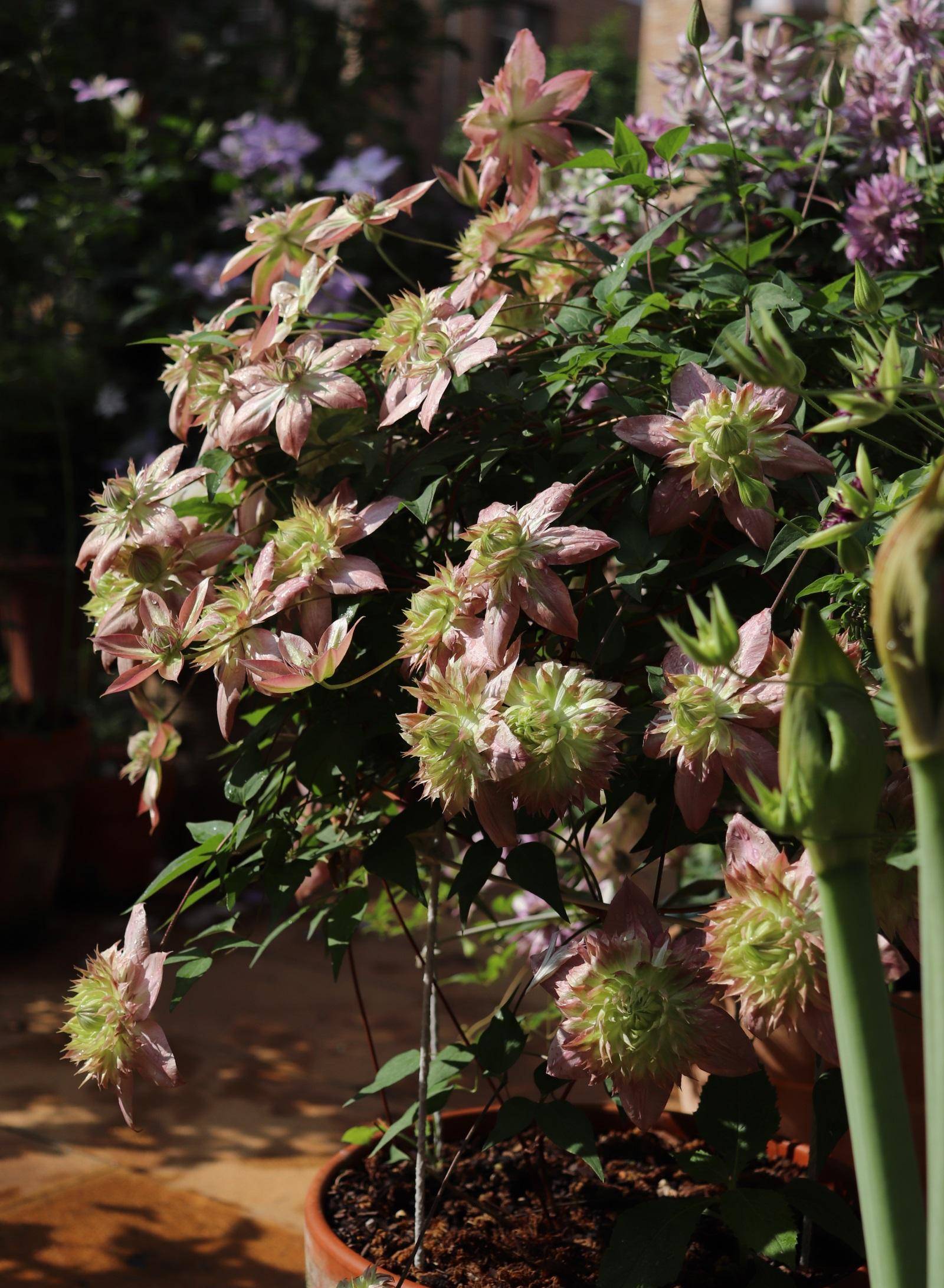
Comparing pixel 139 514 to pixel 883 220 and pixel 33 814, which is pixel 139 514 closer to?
pixel 883 220

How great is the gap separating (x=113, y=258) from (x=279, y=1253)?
10.0 feet

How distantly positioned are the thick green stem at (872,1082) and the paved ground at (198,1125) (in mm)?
1426

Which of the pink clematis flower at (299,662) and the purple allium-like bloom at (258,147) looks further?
the purple allium-like bloom at (258,147)

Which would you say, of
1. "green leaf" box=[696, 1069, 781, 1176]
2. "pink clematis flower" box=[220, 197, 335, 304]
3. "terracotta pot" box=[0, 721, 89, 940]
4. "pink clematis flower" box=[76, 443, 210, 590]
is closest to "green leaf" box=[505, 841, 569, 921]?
"green leaf" box=[696, 1069, 781, 1176]

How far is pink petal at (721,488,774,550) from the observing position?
2.48 ft

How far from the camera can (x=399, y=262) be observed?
3986 mm

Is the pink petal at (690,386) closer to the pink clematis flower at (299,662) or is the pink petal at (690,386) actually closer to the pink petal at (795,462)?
the pink petal at (795,462)

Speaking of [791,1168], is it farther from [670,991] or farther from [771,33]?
[771,33]

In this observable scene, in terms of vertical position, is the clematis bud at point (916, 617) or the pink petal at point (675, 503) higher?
the clematis bud at point (916, 617)

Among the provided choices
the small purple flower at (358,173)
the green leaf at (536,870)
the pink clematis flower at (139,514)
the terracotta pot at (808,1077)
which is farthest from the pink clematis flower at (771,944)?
the small purple flower at (358,173)

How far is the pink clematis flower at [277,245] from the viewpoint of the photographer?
100cm

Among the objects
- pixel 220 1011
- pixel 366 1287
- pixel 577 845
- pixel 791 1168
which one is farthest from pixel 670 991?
pixel 220 1011

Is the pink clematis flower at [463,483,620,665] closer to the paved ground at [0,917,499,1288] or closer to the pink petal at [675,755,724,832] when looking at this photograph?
the pink petal at [675,755,724,832]

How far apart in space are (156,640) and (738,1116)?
1.78ft
